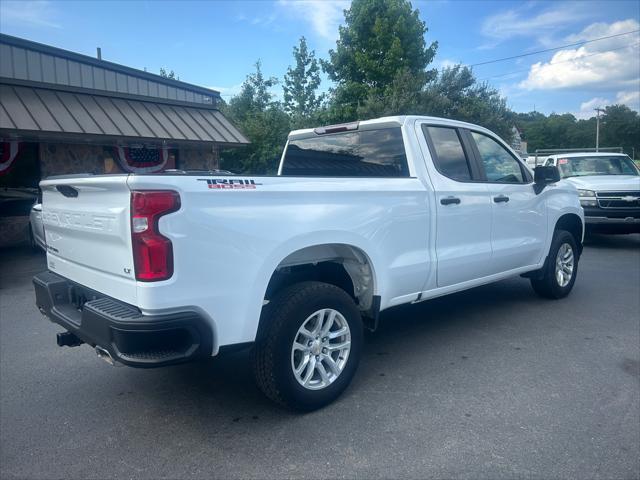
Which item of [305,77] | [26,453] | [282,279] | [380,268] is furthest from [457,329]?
[305,77]

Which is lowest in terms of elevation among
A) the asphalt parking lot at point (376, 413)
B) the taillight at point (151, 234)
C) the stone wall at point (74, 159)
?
the asphalt parking lot at point (376, 413)

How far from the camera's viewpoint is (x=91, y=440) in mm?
3137

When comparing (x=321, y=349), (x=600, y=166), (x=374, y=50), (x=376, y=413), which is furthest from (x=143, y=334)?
(x=374, y=50)

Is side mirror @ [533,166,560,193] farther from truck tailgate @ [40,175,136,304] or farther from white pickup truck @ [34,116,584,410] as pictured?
truck tailgate @ [40,175,136,304]

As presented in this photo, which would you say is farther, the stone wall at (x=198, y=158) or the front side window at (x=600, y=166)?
the stone wall at (x=198, y=158)

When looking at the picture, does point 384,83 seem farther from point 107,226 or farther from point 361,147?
point 107,226

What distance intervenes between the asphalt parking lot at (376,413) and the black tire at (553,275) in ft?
2.45

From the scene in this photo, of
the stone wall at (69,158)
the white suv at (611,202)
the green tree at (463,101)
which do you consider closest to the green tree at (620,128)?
the green tree at (463,101)

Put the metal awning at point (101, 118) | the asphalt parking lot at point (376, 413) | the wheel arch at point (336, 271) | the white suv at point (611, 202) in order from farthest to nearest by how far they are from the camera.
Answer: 1. the metal awning at point (101, 118)
2. the white suv at point (611, 202)
3. the wheel arch at point (336, 271)
4. the asphalt parking lot at point (376, 413)

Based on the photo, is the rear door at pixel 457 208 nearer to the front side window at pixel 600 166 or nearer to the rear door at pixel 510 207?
Result: the rear door at pixel 510 207

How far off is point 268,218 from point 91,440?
1.76 m

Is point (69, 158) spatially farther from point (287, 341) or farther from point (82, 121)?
point (287, 341)

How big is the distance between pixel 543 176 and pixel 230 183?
3819 mm

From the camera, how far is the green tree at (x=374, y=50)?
75.6 ft
